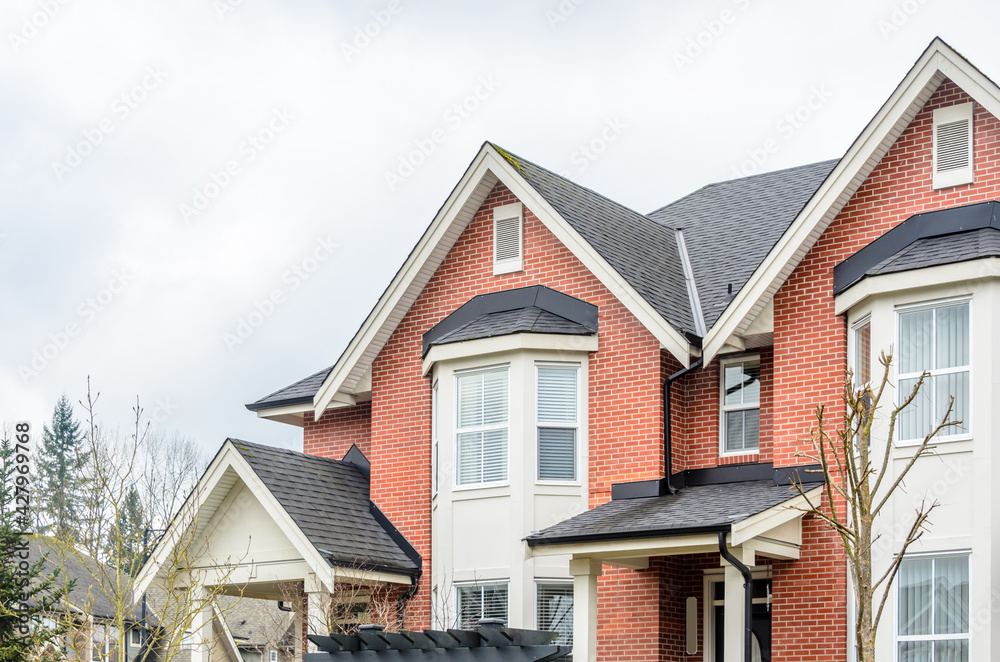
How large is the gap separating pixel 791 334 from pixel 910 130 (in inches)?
121

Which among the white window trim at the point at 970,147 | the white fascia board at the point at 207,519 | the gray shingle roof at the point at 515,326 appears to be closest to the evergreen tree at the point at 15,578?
the white fascia board at the point at 207,519

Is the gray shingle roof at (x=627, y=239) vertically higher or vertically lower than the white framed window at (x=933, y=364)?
higher

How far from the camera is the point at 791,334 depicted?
16938mm

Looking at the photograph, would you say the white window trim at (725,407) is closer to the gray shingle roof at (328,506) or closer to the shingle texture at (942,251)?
the shingle texture at (942,251)

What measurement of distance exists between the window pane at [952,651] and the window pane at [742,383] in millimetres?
4428

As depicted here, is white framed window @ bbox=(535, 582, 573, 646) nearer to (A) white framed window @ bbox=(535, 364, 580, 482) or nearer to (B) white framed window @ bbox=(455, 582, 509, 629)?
(B) white framed window @ bbox=(455, 582, 509, 629)

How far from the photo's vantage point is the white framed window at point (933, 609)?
14367mm

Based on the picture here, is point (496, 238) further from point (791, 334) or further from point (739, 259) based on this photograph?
point (791, 334)

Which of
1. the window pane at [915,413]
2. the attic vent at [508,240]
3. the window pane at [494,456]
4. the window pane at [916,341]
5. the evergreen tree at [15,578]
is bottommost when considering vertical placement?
the evergreen tree at [15,578]

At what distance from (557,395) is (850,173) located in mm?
5238

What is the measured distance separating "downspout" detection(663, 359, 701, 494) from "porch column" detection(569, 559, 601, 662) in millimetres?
1751

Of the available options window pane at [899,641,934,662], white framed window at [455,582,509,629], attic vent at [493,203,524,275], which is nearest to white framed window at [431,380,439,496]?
white framed window at [455,582,509,629]

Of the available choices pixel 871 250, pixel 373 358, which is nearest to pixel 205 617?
pixel 373 358

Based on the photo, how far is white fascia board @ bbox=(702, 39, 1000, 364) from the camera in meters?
15.7
